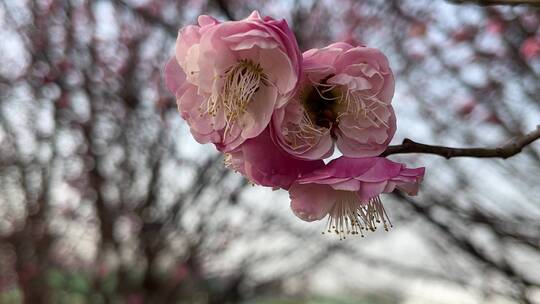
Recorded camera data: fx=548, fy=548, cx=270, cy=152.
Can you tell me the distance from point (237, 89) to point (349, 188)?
165 mm

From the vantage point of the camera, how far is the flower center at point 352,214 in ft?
2.15

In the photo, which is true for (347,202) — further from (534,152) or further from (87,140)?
(87,140)

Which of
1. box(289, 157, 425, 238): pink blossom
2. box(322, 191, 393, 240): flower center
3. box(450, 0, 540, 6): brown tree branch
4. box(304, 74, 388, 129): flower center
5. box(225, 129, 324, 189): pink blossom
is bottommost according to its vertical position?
box(322, 191, 393, 240): flower center

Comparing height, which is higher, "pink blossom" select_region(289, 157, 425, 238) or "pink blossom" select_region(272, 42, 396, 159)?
"pink blossom" select_region(272, 42, 396, 159)

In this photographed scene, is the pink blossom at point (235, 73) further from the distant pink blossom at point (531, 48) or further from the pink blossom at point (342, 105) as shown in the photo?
the distant pink blossom at point (531, 48)

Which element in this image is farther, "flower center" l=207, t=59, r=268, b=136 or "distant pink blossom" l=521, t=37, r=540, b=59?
"distant pink blossom" l=521, t=37, r=540, b=59

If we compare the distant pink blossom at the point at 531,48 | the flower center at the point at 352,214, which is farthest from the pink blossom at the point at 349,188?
the distant pink blossom at the point at 531,48

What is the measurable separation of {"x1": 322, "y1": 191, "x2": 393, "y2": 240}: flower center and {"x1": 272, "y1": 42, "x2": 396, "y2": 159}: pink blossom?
0.07 metres

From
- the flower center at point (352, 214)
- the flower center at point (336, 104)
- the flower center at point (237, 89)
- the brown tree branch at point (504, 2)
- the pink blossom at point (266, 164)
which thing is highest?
the brown tree branch at point (504, 2)

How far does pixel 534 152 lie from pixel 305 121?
1.56m

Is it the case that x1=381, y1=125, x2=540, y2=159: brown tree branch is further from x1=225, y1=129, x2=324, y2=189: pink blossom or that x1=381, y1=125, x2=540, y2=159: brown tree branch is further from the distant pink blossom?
the distant pink blossom

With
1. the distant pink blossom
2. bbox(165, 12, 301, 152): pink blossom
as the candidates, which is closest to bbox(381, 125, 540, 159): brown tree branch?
bbox(165, 12, 301, 152): pink blossom

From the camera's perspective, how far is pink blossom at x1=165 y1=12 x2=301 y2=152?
0.57 metres

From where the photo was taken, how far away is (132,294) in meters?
3.35
